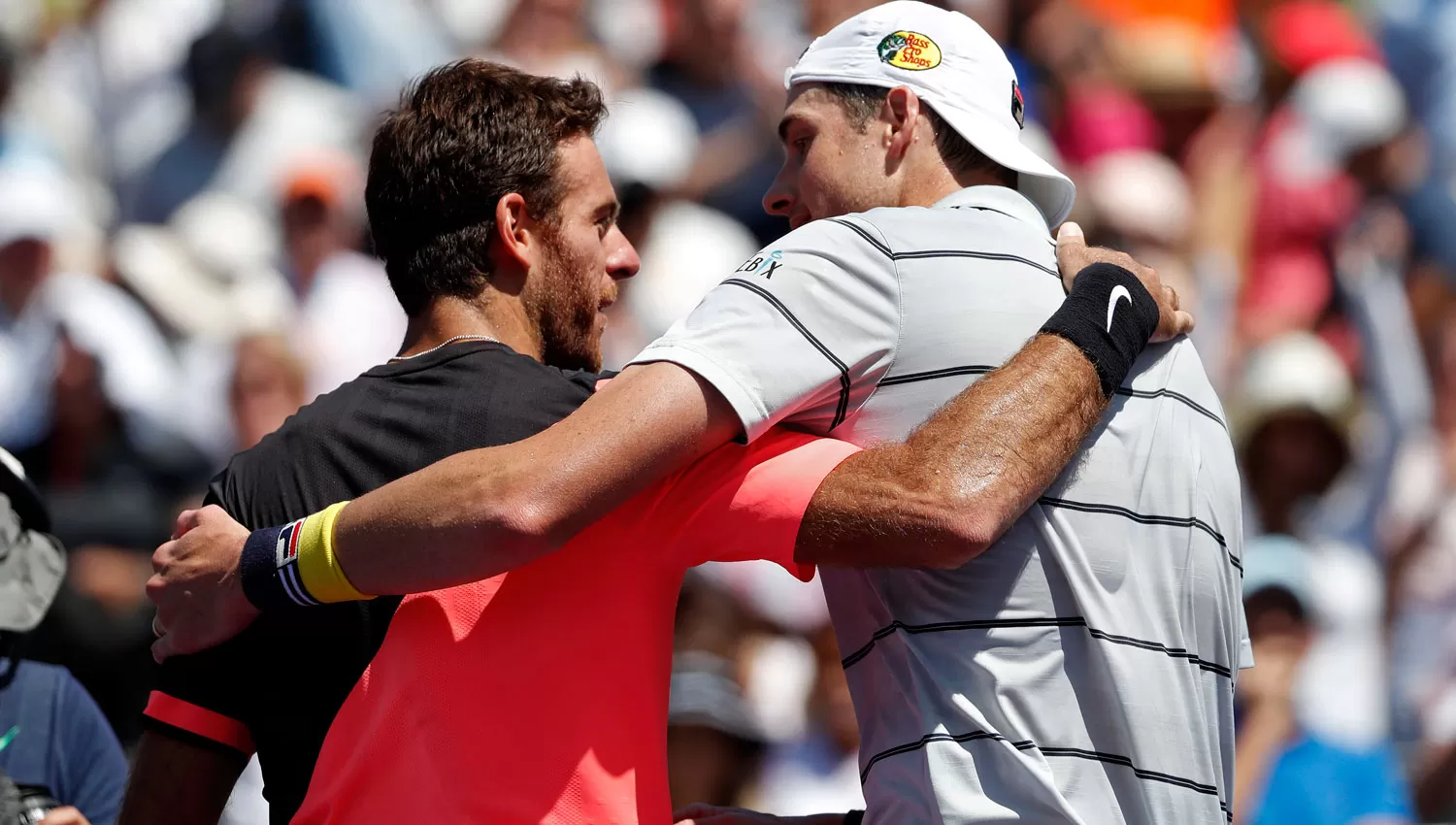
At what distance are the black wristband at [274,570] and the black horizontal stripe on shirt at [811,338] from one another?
785mm

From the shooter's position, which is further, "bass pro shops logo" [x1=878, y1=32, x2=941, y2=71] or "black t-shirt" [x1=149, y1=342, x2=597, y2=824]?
"bass pro shops logo" [x1=878, y1=32, x2=941, y2=71]

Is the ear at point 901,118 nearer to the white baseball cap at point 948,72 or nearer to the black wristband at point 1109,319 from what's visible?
the white baseball cap at point 948,72

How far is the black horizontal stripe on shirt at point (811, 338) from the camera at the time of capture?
2.76m

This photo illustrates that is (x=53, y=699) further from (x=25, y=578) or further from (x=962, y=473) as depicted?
(x=962, y=473)

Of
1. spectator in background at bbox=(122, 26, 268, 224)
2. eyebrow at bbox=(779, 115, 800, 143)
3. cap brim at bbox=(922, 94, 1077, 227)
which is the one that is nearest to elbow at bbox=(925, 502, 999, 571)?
cap brim at bbox=(922, 94, 1077, 227)

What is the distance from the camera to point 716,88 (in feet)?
28.3

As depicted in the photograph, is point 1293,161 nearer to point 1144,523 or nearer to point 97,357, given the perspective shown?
point 97,357

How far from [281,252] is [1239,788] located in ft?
15.0

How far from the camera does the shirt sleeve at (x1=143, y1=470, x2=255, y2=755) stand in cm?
291

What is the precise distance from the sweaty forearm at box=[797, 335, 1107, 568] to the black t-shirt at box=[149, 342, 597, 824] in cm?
48

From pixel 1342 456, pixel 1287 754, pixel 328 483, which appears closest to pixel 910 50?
pixel 328 483

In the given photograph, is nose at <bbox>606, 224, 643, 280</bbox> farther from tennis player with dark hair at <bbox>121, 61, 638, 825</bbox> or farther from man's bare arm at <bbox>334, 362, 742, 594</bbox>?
man's bare arm at <bbox>334, 362, 742, 594</bbox>

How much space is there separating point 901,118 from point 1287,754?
11.9 feet

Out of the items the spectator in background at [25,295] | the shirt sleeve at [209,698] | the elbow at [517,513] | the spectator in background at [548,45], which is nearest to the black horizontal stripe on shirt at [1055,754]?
the elbow at [517,513]
